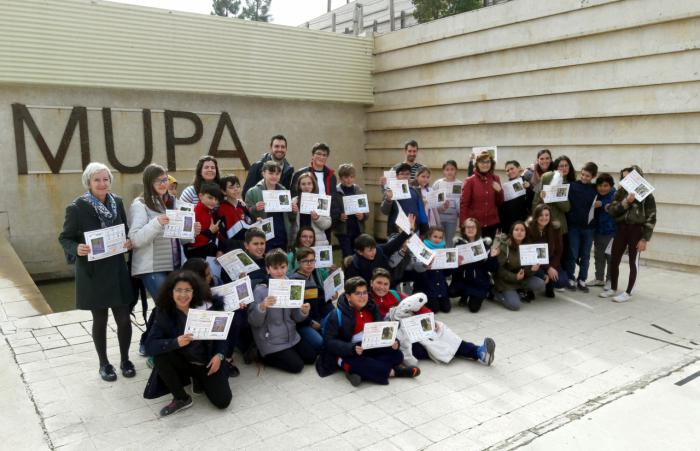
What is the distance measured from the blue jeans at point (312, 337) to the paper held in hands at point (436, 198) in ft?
10.2

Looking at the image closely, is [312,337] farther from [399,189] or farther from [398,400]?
[399,189]

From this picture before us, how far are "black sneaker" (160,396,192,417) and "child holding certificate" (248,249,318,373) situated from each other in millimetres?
803

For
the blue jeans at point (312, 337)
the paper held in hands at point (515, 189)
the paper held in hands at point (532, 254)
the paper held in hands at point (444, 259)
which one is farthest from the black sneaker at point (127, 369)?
the paper held in hands at point (515, 189)

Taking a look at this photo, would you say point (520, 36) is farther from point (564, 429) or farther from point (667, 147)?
point (564, 429)

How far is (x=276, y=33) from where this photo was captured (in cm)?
1155

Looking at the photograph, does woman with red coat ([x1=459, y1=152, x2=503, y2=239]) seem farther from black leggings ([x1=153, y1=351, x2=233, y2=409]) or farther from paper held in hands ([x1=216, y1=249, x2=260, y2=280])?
black leggings ([x1=153, y1=351, x2=233, y2=409])

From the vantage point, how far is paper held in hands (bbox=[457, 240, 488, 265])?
19.7 feet

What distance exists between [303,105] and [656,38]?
24.5ft

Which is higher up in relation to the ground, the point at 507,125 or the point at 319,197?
the point at 507,125

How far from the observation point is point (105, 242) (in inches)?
157

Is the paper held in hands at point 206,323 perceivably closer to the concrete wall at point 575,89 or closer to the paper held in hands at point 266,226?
the paper held in hands at point 266,226

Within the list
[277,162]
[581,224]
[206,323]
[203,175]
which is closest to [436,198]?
[581,224]

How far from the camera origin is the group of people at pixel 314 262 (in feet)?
13.0

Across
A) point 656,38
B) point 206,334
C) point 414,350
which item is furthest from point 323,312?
point 656,38
